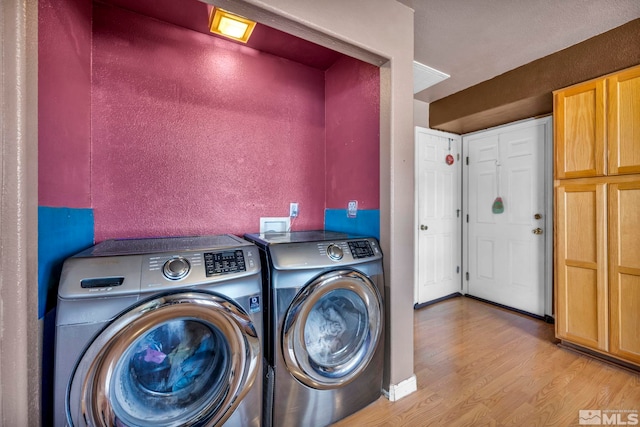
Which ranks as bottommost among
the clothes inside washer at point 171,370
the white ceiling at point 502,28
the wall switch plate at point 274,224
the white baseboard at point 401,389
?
the white baseboard at point 401,389

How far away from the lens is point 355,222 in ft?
6.22

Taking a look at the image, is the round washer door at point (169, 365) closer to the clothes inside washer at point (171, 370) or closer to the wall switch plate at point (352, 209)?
the clothes inside washer at point (171, 370)

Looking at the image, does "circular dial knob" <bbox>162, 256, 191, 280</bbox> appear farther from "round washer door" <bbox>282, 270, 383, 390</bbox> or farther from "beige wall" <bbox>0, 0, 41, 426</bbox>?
"round washer door" <bbox>282, 270, 383, 390</bbox>

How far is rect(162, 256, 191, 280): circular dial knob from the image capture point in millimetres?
1013

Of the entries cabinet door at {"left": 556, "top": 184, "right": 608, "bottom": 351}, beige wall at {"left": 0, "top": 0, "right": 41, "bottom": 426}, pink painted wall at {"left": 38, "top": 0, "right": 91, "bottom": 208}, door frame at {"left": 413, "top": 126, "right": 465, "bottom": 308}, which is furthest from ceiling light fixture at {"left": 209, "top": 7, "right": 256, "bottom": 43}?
cabinet door at {"left": 556, "top": 184, "right": 608, "bottom": 351}

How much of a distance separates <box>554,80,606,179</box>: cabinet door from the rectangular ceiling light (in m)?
0.93

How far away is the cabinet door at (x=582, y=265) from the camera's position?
1.95m

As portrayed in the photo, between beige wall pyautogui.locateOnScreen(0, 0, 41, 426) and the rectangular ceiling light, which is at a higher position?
the rectangular ceiling light

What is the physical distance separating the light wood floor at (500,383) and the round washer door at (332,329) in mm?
326

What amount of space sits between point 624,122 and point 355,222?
191 centimetres

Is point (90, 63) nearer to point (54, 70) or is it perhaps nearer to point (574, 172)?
point (54, 70)

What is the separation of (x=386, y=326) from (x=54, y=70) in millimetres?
1941

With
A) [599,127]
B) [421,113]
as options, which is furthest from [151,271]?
[421,113]

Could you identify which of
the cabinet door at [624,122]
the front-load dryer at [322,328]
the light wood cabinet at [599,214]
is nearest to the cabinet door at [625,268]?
the light wood cabinet at [599,214]
